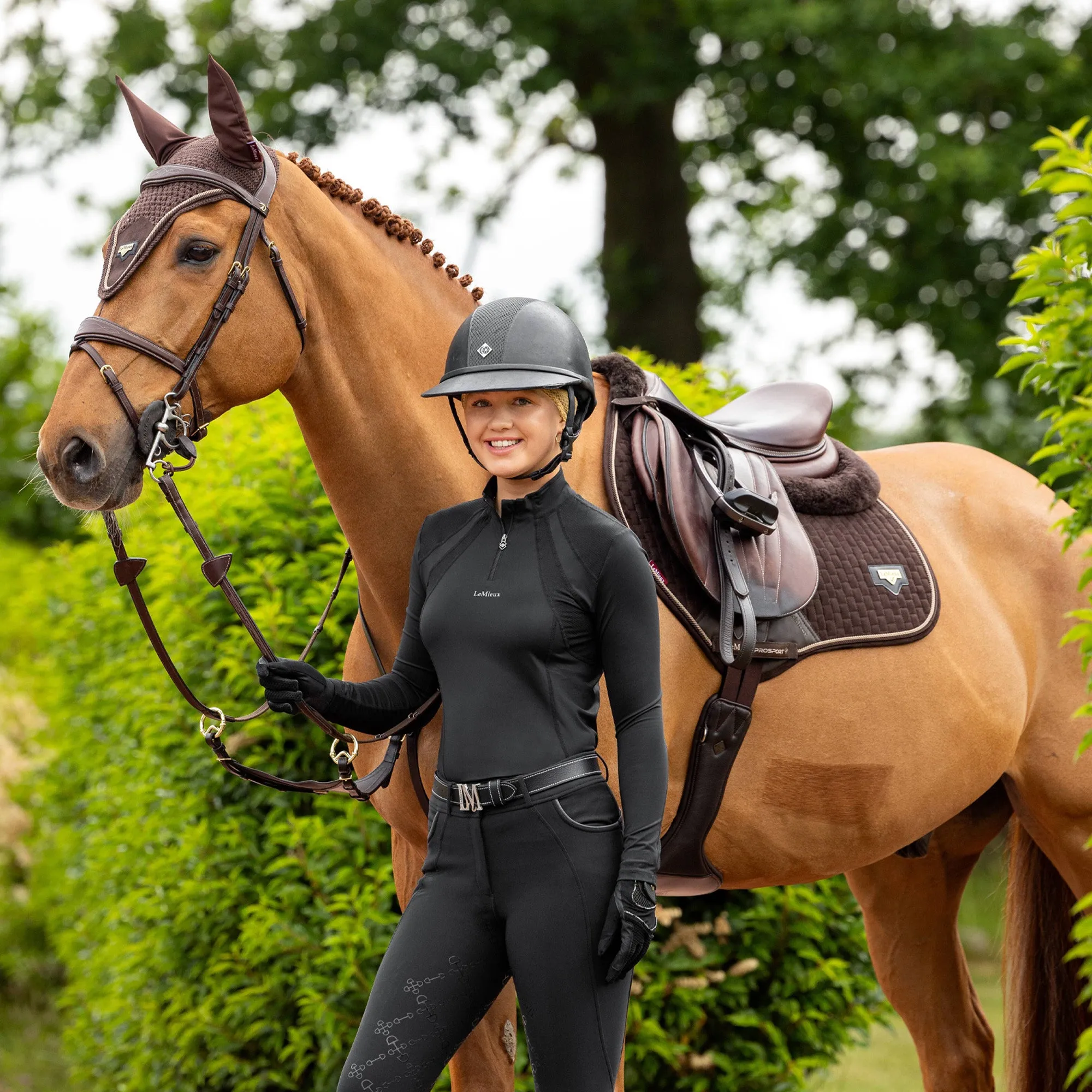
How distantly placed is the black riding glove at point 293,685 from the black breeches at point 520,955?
39 centimetres

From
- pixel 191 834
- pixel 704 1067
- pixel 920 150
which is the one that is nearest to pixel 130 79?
pixel 920 150

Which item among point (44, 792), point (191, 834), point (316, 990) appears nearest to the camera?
point (316, 990)

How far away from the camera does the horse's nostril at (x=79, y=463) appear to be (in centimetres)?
224

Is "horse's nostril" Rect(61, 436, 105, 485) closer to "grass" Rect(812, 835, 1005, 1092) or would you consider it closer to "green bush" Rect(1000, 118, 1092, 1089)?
"green bush" Rect(1000, 118, 1092, 1089)

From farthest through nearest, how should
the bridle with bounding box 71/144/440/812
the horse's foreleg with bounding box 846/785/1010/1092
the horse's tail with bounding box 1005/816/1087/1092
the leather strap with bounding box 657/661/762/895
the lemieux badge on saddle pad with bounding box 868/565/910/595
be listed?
the horse's foreleg with bounding box 846/785/1010/1092 → the horse's tail with bounding box 1005/816/1087/1092 → the lemieux badge on saddle pad with bounding box 868/565/910/595 → the leather strap with bounding box 657/661/762/895 → the bridle with bounding box 71/144/440/812

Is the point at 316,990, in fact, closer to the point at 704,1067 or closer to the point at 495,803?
the point at 704,1067

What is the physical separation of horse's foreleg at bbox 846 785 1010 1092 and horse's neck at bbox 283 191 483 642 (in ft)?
6.34

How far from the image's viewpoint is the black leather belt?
2082mm

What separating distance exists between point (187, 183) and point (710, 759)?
1614 millimetres

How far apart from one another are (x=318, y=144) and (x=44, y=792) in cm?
600

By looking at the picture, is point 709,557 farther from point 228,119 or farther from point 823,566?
point 228,119

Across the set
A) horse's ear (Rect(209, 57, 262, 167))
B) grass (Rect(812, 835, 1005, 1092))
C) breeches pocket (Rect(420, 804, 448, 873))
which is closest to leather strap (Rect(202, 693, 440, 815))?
breeches pocket (Rect(420, 804, 448, 873))

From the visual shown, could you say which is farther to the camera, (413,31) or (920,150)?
(413,31)

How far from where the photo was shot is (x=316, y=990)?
12.8 feet
